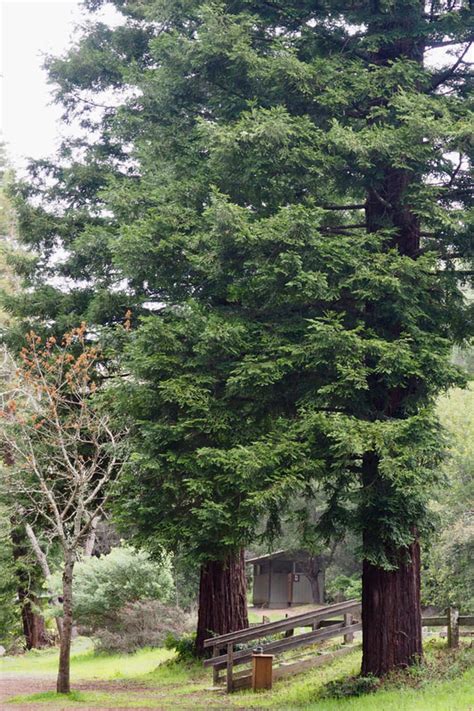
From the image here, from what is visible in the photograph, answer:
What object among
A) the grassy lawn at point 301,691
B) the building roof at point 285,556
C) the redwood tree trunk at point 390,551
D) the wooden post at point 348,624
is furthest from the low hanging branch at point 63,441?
the building roof at point 285,556

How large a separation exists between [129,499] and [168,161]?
5208mm

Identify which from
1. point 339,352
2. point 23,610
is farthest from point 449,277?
point 23,610

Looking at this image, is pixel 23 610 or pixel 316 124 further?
pixel 23 610

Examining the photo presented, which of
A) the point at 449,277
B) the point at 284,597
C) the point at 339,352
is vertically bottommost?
the point at 284,597

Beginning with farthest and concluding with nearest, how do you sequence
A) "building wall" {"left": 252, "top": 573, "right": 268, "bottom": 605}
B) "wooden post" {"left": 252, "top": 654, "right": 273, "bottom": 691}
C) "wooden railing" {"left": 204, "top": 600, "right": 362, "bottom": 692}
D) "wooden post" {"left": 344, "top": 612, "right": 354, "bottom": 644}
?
"building wall" {"left": 252, "top": 573, "right": 268, "bottom": 605} < "wooden post" {"left": 344, "top": 612, "right": 354, "bottom": 644} < "wooden railing" {"left": 204, "top": 600, "right": 362, "bottom": 692} < "wooden post" {"left": 252, "top": 654, "right": 273, "bottom": 691}

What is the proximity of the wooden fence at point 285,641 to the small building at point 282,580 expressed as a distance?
2590 centimetres

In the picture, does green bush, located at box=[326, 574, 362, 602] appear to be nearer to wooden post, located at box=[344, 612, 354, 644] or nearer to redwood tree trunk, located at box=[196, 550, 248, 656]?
wooden post, located at box=[344, 612, 354, 644]

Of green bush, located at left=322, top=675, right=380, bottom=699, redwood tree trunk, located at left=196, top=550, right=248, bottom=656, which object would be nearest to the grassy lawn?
green bush, located at left=322, top=675, right=380, bottom=699

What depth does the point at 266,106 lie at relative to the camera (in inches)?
447

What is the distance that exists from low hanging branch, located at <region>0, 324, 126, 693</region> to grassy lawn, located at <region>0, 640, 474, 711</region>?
1566mm

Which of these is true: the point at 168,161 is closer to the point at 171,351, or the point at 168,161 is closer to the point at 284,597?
the point at 171,351

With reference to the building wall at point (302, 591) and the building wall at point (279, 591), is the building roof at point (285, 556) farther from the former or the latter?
the building wall at point (302, 591)

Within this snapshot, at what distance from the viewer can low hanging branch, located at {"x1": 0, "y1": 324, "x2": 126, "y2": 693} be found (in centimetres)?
1268

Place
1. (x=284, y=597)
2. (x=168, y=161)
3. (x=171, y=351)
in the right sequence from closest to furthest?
1. (x=171, y=351)
2. (x=168, y=161)
3. (x=284, y=597)
